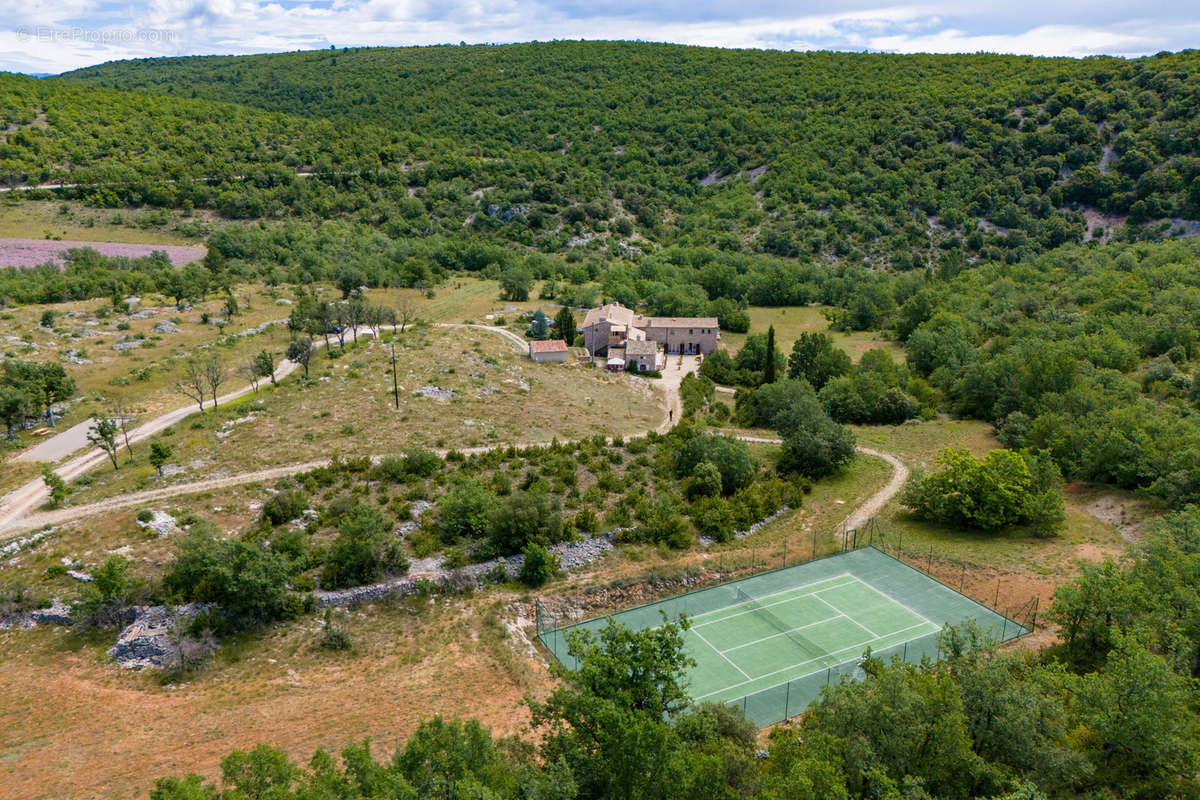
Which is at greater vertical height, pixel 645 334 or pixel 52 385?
pixel 52 385

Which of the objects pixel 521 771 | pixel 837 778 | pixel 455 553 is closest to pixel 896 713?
pixel 837 778

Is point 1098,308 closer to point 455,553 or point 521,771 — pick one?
point 455,553

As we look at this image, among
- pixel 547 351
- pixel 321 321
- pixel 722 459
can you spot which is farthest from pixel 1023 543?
pixel 321 321

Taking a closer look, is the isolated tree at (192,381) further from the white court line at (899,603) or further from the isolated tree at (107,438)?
the white court line at (899,603)

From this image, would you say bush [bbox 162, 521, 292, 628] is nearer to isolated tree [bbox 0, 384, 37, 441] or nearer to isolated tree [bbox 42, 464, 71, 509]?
isolated tree [bbox 42, 464, 71, 509]

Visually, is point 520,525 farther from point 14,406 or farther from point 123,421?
point 14,406

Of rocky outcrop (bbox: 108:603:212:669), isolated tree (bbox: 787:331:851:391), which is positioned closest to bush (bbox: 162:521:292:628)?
rocky outcrop (bbox: 108:603:212:669)

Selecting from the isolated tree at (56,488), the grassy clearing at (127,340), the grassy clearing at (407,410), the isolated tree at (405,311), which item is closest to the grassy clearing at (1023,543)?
the grassy clearing at (407,410)
